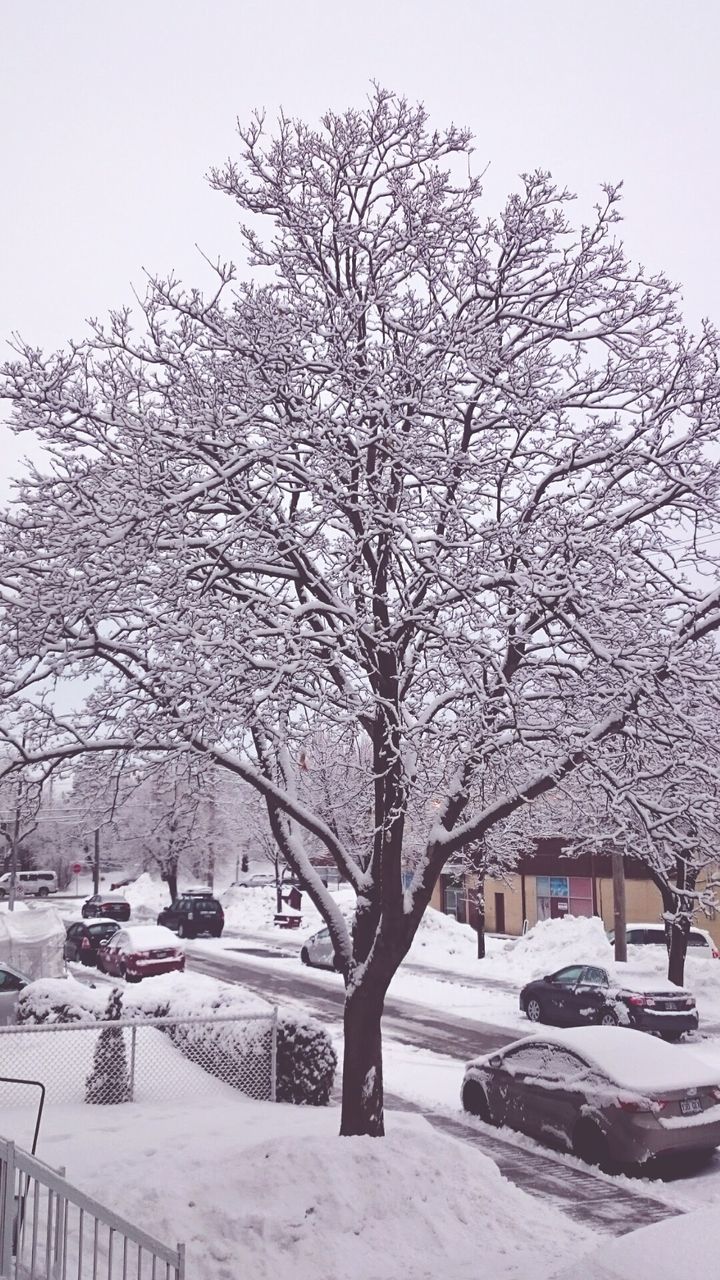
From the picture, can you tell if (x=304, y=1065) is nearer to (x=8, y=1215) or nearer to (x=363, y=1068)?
(x=363, y=1068)

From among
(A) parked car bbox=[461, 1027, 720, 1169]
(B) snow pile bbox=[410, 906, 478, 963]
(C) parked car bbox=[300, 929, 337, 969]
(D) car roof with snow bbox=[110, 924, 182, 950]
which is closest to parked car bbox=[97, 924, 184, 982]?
(D) car roof with snow bbox=[110, 924, 182, 950]

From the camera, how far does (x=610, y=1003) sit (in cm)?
1908

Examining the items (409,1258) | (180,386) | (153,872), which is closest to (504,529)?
(180,386)

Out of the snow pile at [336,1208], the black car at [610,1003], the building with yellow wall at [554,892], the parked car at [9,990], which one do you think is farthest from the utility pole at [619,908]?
the snow pile at [336,1208]

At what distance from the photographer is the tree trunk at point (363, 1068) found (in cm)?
969

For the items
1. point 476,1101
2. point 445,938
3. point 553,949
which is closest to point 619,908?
point 553,949

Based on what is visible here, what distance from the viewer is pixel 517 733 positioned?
8820 mm

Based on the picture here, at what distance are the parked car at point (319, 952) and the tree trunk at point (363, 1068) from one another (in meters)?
20.4

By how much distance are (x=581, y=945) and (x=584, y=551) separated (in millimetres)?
24611

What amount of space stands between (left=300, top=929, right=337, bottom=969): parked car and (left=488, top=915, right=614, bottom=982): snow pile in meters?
5.05

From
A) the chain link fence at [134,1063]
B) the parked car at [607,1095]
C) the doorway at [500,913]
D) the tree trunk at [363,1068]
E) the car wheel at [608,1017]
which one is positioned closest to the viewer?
the tree trunk at [363,1068]

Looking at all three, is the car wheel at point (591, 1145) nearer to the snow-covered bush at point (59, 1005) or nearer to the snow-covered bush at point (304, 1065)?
the snow-covered bush at point (304, 1065)

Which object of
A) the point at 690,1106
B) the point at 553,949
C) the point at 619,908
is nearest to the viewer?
the point at 690,1106

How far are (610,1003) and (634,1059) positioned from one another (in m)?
7.73
